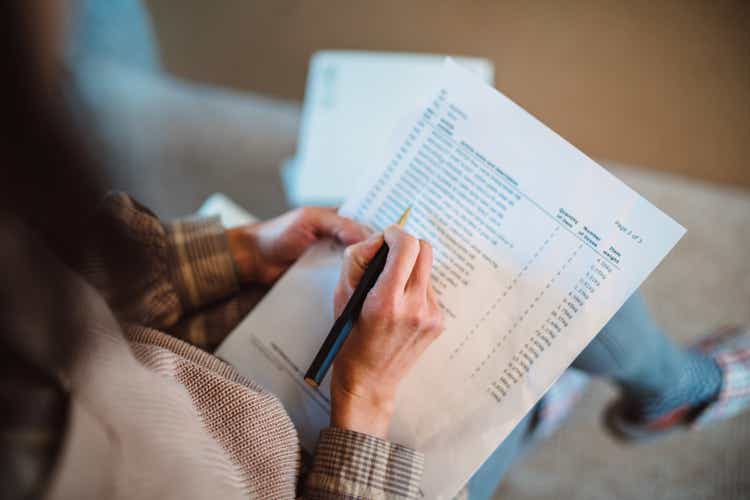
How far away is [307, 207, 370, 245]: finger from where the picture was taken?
21.5 inches

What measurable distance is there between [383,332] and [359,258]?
79mm

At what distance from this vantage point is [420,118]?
546mm

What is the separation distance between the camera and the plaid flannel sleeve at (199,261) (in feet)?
1.77

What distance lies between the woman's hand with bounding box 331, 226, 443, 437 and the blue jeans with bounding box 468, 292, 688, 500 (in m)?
0.21

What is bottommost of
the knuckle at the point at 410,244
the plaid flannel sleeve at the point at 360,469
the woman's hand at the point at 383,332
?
the plaid flannel sleeve at the point at 360,469

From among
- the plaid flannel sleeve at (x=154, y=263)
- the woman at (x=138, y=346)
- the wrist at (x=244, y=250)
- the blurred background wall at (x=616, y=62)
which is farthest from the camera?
the blurred background wall at (x=616, y=62)

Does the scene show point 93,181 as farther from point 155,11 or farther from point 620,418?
point 155,11

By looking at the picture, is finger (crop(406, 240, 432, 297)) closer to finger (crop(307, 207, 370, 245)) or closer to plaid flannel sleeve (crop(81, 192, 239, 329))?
finger (crop(307, 207, 370, 245))

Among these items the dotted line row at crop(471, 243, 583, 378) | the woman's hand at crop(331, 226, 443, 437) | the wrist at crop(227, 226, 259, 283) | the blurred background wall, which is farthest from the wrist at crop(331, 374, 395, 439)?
the blurred background wall

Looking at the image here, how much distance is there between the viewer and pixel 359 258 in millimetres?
469

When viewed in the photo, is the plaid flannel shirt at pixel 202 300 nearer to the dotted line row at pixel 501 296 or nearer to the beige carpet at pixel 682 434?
the dotted line row at pixel 501 296

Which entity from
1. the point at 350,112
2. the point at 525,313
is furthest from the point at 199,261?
the point at 350,112

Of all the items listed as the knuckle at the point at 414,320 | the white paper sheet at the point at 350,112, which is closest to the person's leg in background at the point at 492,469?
the knuckle at the point at 414,320

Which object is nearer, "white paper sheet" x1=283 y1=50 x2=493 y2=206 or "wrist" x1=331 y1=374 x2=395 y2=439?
"wrist" x1=331 y1=374 x2=395 y2=439
